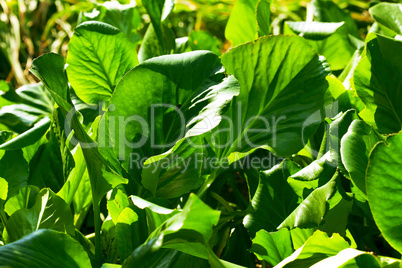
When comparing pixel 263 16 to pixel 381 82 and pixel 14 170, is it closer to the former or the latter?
pixel 381 82

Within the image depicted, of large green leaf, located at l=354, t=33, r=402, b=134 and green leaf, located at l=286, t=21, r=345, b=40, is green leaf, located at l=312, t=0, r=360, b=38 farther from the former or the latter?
large green leaf, located at l=354, t=33, r=402, b=134

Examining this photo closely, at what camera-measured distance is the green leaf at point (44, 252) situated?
236mm

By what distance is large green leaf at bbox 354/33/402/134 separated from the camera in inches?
13.4

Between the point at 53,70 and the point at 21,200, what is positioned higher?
the point at 53,70

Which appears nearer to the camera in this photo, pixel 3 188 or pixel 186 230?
pixel 186 230

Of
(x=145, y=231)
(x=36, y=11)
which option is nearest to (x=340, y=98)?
(x=145, y=231)

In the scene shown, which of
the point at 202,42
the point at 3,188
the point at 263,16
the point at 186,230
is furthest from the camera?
the point at 202,42

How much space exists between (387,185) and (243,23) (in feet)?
0.97

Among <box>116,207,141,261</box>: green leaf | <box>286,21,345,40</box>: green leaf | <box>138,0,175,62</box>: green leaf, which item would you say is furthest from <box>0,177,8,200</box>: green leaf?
<box>286,21,345,40</box>: green leaf

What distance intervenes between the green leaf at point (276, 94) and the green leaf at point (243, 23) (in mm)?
153

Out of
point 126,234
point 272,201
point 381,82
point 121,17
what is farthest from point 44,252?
point 121,17

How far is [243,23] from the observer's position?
0.49 m

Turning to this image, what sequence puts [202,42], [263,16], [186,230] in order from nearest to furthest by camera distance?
[186,230]
[263,16]
[202,42]

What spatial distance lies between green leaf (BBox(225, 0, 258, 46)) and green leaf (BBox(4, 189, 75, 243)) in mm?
271
